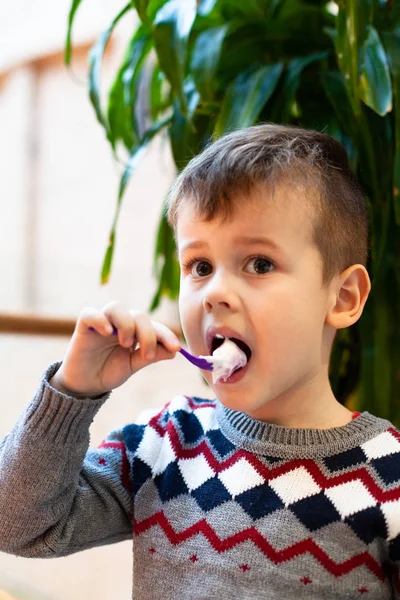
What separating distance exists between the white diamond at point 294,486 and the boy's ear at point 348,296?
199mm

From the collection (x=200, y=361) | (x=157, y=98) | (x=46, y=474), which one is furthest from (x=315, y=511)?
(x=157, y=98)

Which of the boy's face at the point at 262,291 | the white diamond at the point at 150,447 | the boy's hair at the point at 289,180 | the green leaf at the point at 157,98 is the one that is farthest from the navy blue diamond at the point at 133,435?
the green leaf at the point at 157,98

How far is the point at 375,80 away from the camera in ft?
3.27

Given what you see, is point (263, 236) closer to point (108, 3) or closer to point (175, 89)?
point (175, 89)

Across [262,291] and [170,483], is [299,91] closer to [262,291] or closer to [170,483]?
[262,291]

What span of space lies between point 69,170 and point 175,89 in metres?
1.64

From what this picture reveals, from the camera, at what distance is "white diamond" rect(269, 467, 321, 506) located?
0.82 m

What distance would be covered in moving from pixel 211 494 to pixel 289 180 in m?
0.43

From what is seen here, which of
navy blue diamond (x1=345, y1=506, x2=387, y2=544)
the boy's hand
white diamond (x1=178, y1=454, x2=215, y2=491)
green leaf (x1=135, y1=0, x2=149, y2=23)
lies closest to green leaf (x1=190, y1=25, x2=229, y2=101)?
green leaf (x1=135, y1=0, x2=149, y2=23)

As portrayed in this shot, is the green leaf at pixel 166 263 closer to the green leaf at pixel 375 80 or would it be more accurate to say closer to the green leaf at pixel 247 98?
the green leaf at pixel 247 98

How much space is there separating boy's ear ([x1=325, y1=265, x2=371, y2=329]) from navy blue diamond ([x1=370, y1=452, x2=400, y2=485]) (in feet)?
0.58

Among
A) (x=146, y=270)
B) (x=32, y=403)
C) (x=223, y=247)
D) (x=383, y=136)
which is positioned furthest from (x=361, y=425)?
(x=146, y=270)

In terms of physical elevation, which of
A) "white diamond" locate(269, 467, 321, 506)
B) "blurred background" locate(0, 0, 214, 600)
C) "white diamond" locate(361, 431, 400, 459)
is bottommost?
"blurred background" locate(0, 0, 214, 600)

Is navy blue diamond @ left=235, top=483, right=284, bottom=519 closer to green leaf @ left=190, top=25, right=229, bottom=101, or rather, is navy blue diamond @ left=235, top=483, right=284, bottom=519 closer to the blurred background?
green leaf @ left=190, top=25, right=229, bottom=101
